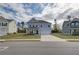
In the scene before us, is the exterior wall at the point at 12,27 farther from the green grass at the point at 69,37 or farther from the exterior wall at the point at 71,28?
the exterior wall at the point at 71,28

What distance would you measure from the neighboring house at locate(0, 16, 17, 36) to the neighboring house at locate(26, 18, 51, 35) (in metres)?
0.29

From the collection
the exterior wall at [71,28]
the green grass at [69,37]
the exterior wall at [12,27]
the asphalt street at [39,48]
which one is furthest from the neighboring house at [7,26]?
the exterior wall at [71,28]

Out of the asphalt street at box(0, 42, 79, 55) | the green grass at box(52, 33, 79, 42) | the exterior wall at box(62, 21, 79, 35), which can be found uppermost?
the exterior wall at box(62, 21, 79, 35)

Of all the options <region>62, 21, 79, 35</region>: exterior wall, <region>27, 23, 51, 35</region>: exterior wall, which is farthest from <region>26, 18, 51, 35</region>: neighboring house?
<region>62, 21, 79, 35</region>: exterior wall

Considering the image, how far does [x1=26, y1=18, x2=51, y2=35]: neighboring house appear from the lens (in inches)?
180

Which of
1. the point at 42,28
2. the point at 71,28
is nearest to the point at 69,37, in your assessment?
the point at 71,28

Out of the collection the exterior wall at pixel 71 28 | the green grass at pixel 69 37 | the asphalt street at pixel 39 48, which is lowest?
the asphalt street at pixel 39 48

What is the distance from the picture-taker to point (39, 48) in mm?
4535

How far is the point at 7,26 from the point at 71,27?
4.27 feet

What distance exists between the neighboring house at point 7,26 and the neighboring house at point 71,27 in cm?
102

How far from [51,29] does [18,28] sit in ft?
2.22

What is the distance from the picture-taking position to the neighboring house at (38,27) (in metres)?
4.56

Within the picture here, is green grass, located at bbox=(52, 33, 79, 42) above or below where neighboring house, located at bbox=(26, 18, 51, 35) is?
below

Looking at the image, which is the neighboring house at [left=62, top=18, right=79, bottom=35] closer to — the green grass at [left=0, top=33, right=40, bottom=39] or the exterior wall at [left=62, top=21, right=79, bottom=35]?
the exterior wall at [left=62, top=21, right=79, bottom=35]
